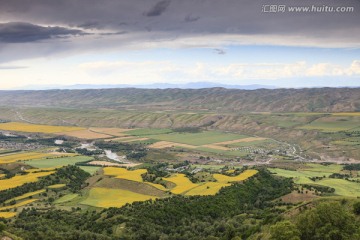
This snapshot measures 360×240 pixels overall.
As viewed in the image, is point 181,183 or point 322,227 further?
point 181,183

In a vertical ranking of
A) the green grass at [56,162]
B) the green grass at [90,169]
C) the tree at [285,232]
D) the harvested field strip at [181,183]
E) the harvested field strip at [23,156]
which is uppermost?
the tree at [285,232]

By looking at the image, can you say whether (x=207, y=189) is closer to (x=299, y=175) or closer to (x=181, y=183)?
(x=181, y=183)

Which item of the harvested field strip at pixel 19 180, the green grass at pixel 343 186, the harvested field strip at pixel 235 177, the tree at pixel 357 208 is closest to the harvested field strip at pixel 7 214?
the harvested field strip at pixel 19 180

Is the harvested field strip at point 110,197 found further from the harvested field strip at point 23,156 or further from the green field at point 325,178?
the harvested field strip at point 23,156

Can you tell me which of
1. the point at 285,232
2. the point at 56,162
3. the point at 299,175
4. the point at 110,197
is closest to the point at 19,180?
the point at 110,197

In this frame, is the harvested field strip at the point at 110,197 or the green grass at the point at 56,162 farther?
the green grass at the point at 56,162

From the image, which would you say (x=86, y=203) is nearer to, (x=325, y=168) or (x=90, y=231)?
(x=90, y=231)

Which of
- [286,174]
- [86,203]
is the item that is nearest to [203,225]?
[86,203]
